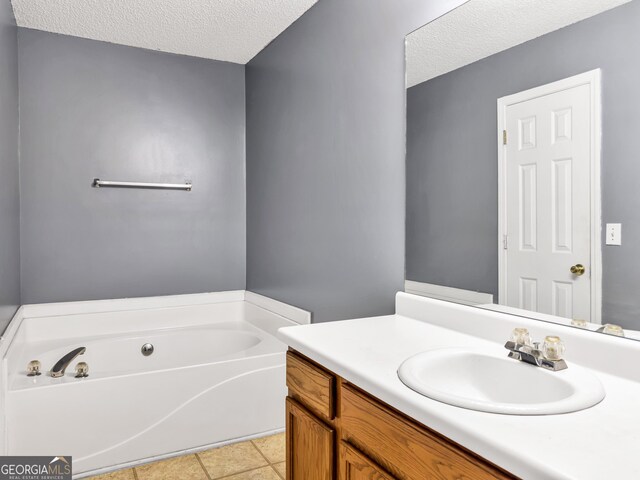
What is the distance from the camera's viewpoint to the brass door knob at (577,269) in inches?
45.1

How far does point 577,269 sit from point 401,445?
64 cm

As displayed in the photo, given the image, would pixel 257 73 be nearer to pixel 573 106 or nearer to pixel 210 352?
pixel 210 352

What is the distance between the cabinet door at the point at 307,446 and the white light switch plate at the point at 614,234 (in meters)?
0.86

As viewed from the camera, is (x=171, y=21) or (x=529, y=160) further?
(x=171, y=21)

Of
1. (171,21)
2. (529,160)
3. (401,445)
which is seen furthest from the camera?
(171,21)

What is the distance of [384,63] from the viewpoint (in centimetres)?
192

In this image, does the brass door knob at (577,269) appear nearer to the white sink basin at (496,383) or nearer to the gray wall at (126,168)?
the white sink basin at (496,383)

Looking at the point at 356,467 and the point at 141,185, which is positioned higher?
the point at 141,185

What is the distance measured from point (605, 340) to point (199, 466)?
1.85 metres

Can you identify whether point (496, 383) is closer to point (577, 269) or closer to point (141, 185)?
point (577, 269)

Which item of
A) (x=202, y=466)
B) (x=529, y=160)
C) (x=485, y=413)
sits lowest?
(x=202, y=466)

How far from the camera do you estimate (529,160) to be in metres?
1.29

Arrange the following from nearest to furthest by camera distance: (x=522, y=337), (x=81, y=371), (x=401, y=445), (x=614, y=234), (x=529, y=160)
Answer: (x=401, y=445), (x=614, y=234), (x=522, y=337), (x=529, y=160), (x=81, y=371)

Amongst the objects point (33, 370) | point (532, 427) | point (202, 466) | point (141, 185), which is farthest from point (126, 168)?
point (532, 427)
